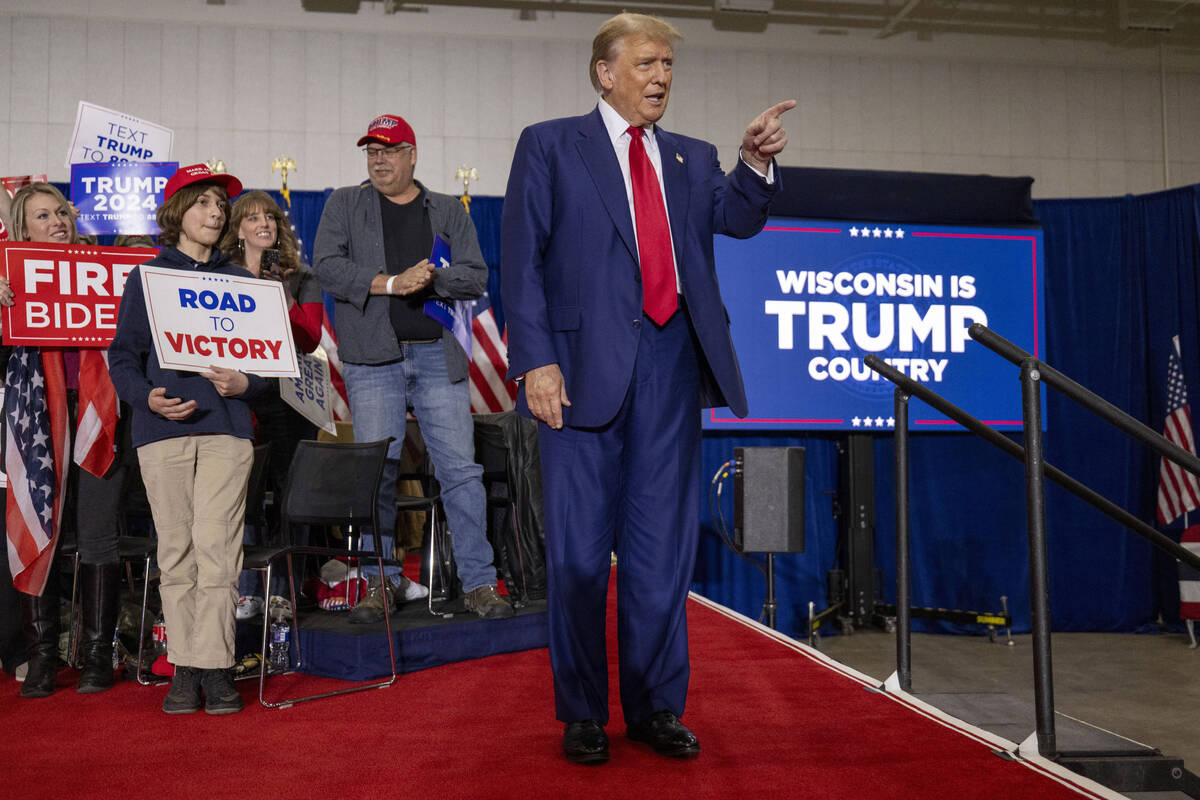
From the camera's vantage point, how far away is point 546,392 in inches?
77.5

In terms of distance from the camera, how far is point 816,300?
21.7ft

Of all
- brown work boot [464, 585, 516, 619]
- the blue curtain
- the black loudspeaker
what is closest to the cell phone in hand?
brown work boot [464, 585, 516, 619]

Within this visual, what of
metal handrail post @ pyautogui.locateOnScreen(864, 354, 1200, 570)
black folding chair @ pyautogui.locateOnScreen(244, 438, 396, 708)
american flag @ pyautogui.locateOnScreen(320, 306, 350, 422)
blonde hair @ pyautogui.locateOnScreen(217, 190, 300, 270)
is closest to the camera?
metal handrail post @ pyautogui.locateOnScreen(864, 354, 1200, 570)

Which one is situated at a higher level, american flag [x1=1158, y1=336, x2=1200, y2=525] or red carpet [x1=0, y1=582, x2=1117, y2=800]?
american flag [x1=1158, y1=336, x2=1200, y2=525]

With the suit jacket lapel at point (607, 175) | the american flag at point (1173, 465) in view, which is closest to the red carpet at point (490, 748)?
the suit jacket lapel at point (607, 175)

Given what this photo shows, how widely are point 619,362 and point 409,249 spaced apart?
1.72m

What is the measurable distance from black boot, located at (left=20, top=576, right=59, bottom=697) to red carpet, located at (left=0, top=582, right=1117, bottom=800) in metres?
0.07

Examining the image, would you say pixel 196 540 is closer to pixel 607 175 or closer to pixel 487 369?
pixel 607 175

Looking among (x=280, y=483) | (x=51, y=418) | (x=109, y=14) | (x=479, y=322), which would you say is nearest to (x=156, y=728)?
(x=51, y=418)

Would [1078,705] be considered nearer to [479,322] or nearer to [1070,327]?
[1070,327]

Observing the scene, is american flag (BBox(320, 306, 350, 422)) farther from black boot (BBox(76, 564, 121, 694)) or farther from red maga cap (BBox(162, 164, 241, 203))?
red maga cap (BBox(162, 164, 241, 203))

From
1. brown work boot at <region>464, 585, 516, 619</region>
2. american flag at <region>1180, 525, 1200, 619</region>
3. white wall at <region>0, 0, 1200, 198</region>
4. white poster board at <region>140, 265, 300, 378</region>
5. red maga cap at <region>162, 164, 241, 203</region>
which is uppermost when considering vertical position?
white wall at <region>0, 0, 1200, 198</region>

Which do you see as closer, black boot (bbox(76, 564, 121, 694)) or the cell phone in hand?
black boot (bbox(76, 564, 121, 694))

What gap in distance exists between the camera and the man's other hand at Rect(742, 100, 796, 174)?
1.90 m
